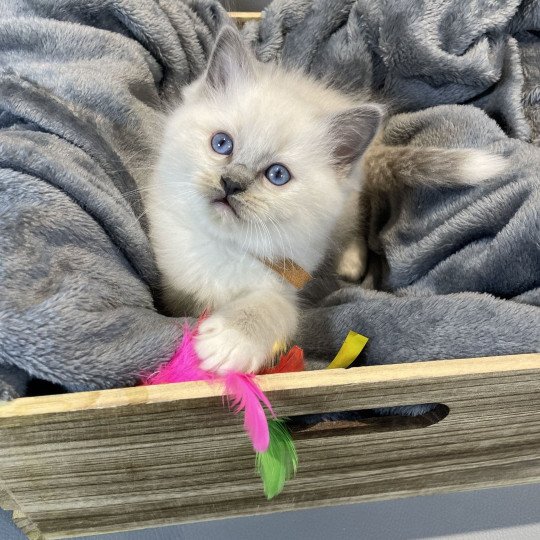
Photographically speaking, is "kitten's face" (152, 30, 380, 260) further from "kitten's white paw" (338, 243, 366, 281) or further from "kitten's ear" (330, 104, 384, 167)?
"kitten's white paw" (338, 243, 366, 281)

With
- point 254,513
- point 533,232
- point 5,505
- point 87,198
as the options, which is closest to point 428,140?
point 533,232

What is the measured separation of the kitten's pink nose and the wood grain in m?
0.30

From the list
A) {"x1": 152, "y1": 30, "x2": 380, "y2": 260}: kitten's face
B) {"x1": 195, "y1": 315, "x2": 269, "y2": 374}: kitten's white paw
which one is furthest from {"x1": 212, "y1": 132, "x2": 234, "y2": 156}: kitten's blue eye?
{"x1": 195, "y1": 315, "x2": 269, "y2": 374}: kitten's white paw

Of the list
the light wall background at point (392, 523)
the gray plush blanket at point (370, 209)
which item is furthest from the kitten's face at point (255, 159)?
the light wall background at point (392, 523)

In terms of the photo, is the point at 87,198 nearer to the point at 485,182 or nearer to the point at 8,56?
the point at 8,56

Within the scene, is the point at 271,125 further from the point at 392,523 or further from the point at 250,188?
the point at 392,523

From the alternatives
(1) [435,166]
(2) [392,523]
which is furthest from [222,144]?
(2) [392,523]

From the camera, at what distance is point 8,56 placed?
44.6 inches

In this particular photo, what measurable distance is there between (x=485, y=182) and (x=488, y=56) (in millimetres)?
415

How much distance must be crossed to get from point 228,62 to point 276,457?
71cm

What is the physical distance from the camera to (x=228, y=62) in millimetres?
1036

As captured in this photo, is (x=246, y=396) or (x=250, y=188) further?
(x=250, y=188)

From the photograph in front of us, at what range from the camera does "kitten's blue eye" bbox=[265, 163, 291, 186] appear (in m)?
0.91

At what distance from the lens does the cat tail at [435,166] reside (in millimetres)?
1050
